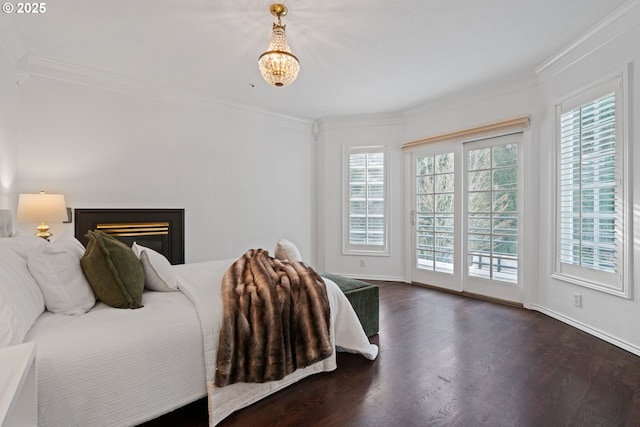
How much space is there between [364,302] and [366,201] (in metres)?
2.53

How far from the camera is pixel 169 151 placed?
396cm

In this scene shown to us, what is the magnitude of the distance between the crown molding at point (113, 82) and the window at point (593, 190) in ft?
12.3

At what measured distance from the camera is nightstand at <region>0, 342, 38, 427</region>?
0.82 meters

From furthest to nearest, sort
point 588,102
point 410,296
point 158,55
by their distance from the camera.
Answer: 1. point 410,296
2. point 158,55
3. point 588,102

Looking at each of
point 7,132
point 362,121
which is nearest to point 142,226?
point 7,132

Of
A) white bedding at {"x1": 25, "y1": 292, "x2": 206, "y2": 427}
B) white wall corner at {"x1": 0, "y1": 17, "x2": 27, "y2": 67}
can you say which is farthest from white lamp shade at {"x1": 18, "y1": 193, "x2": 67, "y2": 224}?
white bedding at {"x1": 25, "y1": 292, "x2": 206, "y2": 427}

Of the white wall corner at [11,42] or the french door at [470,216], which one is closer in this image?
the white wall corner at [11,42]

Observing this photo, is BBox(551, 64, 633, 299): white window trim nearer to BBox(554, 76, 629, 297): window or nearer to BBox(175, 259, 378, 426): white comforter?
BBox(554, 76, 629, 297): window

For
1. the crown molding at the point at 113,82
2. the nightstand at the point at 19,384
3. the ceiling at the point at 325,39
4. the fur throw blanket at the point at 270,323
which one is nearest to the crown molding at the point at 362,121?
the ceiling at the point at 325,39

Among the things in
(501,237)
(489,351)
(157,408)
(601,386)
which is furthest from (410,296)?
(157,408)

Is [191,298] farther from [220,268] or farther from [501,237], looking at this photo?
[501,237]

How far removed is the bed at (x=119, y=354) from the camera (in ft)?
4.33

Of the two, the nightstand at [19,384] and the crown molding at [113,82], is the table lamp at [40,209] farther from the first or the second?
the nightstand at [19,384]

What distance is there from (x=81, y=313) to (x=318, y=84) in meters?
3.19
